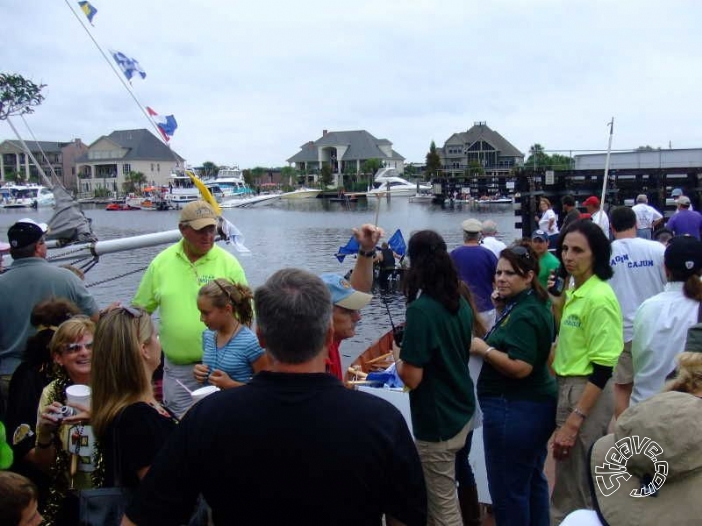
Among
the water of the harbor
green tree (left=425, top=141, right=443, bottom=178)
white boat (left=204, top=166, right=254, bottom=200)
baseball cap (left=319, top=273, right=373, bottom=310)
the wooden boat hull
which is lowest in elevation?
the water of the harbor

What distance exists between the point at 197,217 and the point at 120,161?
328 ft

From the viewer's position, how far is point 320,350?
6.25 feet

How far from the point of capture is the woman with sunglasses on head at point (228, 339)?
3609 mm

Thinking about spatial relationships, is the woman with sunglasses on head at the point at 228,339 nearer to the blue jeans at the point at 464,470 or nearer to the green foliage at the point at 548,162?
the blue jeans at the point at 464,470

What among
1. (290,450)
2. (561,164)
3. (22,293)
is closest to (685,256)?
(290,450)

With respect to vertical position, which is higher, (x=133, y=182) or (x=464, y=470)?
(x=133, y=182)

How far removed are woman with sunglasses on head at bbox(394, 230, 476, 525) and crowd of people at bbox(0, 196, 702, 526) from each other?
11 millimetres

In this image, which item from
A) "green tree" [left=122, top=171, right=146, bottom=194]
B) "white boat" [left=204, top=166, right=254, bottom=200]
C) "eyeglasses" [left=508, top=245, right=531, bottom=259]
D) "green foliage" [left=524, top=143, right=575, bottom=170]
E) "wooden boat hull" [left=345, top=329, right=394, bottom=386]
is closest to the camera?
"eyeglasses" [left=508, top=245, right=531, bottom=259]

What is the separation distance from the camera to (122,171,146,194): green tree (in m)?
93.6

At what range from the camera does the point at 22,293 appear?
4188 mm

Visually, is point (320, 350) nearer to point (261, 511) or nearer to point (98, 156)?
point (261, 511)

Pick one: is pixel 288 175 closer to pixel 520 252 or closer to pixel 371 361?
pixel 371 361

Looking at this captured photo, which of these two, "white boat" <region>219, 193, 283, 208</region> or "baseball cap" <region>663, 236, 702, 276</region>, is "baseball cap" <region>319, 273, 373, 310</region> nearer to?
"baseball cap" <region>663, 236, 702, 276</region>

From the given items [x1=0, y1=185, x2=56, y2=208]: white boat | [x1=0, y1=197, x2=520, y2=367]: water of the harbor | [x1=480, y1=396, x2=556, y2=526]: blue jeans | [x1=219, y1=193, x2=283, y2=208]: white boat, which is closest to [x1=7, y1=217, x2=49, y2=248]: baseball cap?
[x1=0, y1=197, x2=520, y2=367]: water of the harbor
